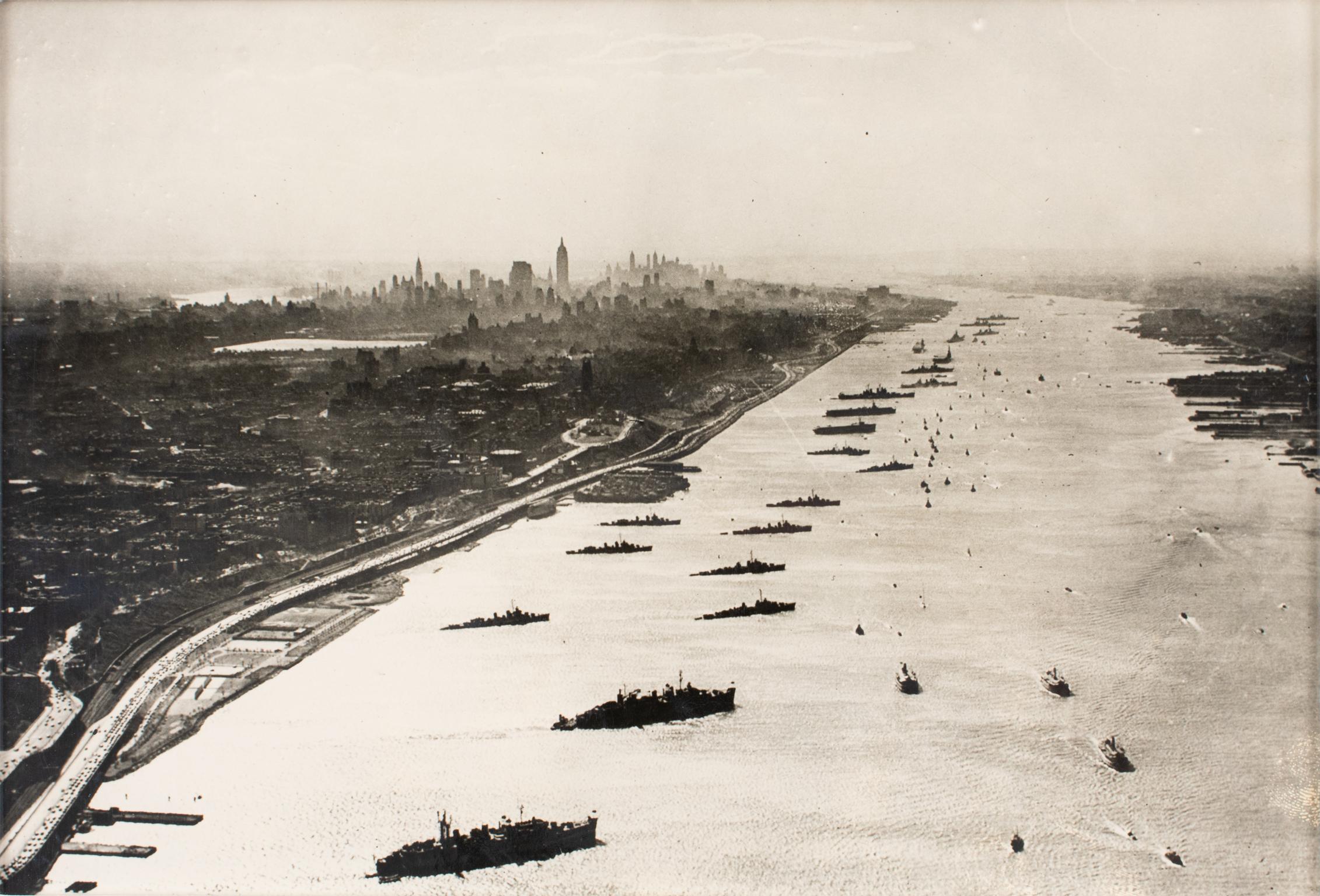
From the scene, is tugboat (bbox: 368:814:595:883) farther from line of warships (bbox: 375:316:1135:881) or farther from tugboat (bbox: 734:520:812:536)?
tugboat (bbox: 734:520:812:536)

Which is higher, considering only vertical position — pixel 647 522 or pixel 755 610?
pixel 647 522

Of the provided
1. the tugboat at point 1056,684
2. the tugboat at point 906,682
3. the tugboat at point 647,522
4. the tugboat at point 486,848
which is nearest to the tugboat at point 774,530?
the tugboat at point 647,522

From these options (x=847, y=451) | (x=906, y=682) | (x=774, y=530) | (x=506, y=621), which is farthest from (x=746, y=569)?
(x=847, y=451)

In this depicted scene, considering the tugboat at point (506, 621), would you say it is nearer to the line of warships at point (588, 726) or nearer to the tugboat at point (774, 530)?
the line of warships at point (588, 726)

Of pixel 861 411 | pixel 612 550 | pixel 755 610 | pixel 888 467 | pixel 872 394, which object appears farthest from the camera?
pixel 872 394

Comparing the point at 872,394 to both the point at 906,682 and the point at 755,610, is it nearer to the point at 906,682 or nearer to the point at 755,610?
the point at 755,610
